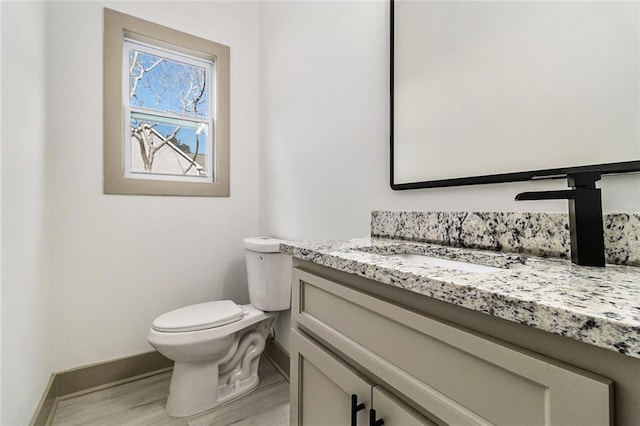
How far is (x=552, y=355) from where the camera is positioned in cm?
36

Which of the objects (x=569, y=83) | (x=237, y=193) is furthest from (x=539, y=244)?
(x=237, y=193)

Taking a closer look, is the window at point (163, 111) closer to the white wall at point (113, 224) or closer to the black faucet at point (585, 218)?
the white wall at point (113, 224)

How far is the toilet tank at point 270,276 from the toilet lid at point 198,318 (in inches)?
5.8

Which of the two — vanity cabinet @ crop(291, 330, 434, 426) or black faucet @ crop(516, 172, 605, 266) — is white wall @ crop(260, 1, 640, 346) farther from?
vanity cabinet @ crop(291, 330, 434, 426)

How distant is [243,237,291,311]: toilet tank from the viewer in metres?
1.67

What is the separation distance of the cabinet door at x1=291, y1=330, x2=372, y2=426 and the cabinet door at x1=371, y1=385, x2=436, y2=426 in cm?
2

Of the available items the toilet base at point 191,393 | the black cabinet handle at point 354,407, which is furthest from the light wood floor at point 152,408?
the black cabinet handle at point 354,407

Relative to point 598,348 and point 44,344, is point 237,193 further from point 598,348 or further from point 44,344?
point 598,348

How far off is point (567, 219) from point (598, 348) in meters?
0.47

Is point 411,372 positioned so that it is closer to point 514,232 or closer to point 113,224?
point 514,232

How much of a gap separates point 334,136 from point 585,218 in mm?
1028

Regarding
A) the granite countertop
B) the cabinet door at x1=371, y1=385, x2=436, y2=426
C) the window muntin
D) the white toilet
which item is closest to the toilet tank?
the white toilet

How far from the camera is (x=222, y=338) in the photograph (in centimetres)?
146

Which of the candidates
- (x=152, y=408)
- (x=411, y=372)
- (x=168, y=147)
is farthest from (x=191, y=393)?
(x=168, y=147)
